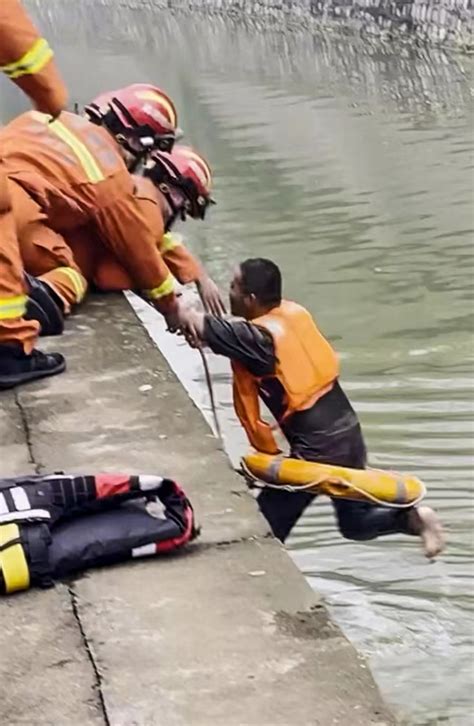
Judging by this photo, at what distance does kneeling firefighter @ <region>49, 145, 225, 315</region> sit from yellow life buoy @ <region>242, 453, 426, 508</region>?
101 centimetres

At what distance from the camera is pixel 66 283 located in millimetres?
5066

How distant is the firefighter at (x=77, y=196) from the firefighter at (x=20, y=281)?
0.36 m

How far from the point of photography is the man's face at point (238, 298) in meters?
4.41

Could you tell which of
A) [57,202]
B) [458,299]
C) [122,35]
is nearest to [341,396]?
[57,202]

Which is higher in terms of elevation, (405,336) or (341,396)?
(341,396)

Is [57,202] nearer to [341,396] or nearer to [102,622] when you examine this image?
[341,396]

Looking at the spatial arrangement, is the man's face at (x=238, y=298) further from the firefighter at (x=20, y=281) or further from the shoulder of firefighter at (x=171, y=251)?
the shoulder of firefighter at (x=171, y=251)

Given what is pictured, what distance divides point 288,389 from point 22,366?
834mm

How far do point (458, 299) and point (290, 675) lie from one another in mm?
6128

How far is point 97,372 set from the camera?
4633 millimetres

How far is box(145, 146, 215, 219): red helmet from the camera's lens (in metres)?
5.28

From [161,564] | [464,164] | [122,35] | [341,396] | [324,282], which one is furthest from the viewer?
[122,35]

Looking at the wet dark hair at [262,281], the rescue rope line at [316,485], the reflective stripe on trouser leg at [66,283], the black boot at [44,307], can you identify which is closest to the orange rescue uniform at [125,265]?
the reflective stripe on trouser leg at [66,283]

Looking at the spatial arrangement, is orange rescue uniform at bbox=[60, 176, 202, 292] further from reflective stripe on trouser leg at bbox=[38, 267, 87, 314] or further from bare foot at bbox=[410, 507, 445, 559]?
bare foot at bbox=[410, 507, 445, 559]
